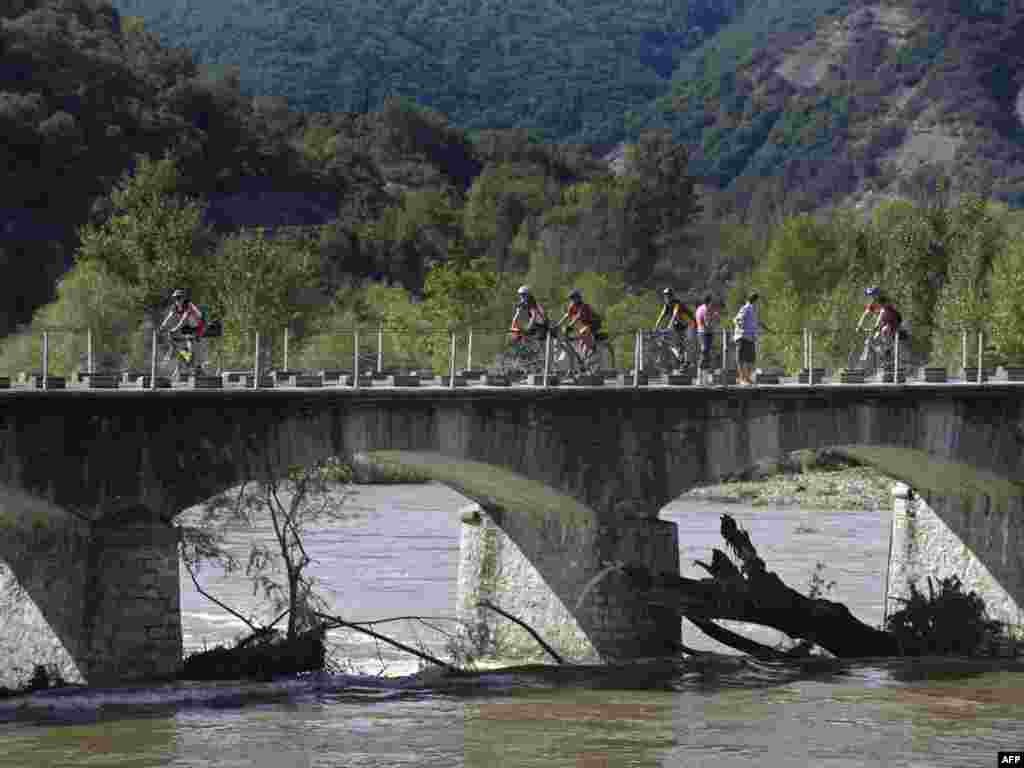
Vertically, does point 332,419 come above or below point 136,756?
above

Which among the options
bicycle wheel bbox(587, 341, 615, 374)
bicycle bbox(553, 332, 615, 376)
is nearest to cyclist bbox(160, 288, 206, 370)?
bicycle bbox(553, 332, 615, 376)

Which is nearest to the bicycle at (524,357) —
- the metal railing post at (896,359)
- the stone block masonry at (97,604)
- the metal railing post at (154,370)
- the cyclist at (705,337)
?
the cyclist at (705,337)

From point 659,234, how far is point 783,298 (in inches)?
2460

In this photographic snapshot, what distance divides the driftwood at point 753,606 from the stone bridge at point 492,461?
1.98 ft

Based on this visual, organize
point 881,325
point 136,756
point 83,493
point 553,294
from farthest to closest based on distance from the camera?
1. point 553,294
2. point 881,325
3. point 83,493
4. point 136,756

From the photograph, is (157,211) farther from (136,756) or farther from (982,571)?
(136,756)

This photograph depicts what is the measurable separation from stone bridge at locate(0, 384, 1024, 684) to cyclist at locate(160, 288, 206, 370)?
84.8 inches

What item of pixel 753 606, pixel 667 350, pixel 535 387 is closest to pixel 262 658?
pixel 535 387

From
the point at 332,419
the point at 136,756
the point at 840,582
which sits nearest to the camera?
the point at 136,756

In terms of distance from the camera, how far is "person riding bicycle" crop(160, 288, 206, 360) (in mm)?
34156

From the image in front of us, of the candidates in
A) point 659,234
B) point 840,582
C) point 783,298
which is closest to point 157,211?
point 783,298

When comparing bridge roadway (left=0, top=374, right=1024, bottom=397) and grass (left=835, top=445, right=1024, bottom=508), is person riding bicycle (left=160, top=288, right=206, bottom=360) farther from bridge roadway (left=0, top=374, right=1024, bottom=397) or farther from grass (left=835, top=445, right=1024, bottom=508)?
grass (left=835, top=445, right=1024, bottom=508)

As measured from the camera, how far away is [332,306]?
326ft

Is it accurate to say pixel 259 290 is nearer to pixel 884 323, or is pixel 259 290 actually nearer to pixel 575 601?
pixel 884 323
